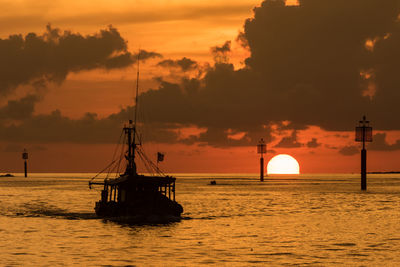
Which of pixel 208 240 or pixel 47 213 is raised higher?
pixel 208 240

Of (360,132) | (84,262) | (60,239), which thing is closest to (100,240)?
(60,239)

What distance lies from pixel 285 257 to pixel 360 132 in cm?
9735

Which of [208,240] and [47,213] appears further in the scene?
[47,213]

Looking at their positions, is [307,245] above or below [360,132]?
below

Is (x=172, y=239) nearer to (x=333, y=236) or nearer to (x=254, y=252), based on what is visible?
(x=254, y=252)

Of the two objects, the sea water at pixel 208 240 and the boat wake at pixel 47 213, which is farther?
the boat wake at pixel 47 213

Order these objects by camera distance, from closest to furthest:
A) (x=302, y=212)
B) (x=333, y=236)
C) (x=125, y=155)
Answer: (x=333, y=236) → (x=125, y=155) → (x=302, y=212)

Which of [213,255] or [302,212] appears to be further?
[302,212]

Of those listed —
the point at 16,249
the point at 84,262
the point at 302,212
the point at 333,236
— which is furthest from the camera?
the point at 302,212

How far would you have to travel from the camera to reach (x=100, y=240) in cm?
5566

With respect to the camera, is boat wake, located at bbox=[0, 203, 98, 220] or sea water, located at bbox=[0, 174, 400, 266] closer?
sea water, located at bbox=[0, 174, 400, 266]

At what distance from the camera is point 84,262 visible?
43.6m

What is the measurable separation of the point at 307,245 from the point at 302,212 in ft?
124

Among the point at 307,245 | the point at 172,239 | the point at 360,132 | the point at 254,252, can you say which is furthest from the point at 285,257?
the point at 360,132
